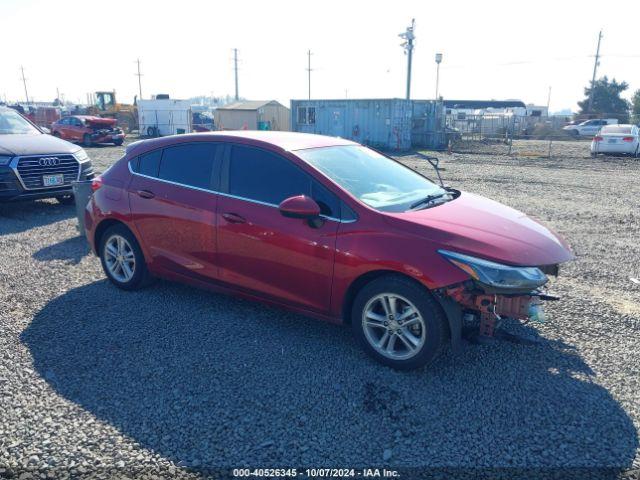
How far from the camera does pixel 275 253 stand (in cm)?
412

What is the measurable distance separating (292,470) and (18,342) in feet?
9.24

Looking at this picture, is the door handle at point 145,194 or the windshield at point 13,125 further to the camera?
the windshield at point 13,125

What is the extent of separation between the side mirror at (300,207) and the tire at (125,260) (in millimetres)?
2093

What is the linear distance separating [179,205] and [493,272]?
2.84 m

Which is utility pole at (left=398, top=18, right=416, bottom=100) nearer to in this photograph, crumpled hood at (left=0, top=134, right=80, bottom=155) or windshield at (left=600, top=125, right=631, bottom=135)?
windshield at (left=600, top=125, right=631, bottom=135)

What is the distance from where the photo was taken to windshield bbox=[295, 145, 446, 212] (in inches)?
161

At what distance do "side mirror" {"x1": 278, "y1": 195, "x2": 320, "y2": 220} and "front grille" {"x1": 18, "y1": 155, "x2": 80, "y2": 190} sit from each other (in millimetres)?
6629

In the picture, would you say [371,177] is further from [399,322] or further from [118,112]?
[118,112]

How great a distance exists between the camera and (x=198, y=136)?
491 centimetres

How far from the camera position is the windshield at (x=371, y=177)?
13.4 ft

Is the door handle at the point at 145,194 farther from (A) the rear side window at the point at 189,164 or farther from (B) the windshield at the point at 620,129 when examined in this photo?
(B) the windshield at the point at 620,129

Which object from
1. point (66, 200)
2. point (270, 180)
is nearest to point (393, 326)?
point (270, 180)

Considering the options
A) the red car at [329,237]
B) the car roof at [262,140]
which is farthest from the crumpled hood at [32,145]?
the car roof at [262,140]

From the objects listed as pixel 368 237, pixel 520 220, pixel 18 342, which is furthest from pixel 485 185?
pixel 18 342
